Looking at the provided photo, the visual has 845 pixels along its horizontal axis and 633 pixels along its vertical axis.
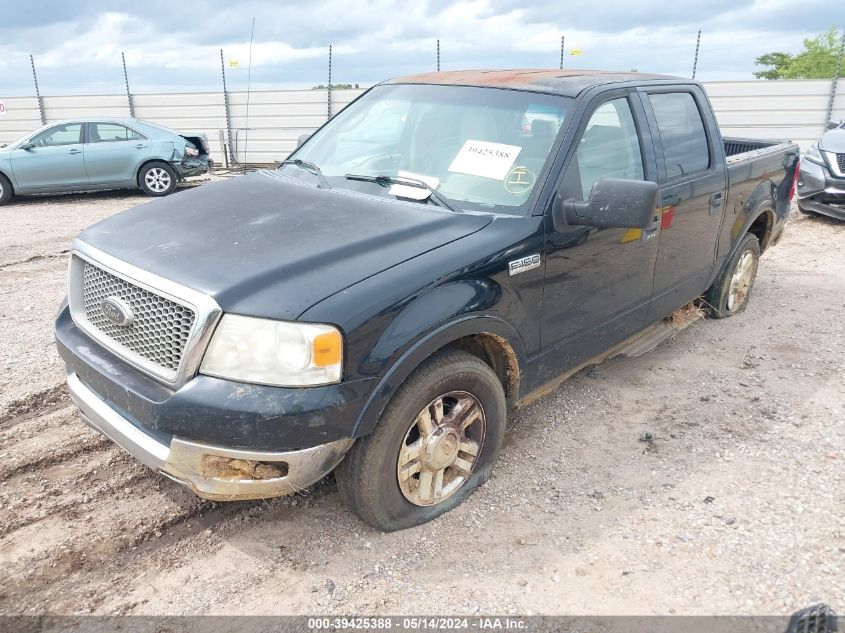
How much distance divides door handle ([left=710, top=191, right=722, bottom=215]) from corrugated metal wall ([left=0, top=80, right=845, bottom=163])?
12.0 meters

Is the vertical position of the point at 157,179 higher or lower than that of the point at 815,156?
lower

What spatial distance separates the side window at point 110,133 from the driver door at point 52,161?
195mm

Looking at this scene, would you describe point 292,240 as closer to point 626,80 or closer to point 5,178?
point 626,80

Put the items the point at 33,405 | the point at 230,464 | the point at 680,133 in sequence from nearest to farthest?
1. the point at 230,464
2. the point at 33,405
3. the point at 680,133

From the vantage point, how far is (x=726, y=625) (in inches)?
95.8

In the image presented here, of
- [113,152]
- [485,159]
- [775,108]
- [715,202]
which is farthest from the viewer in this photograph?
[775,108]

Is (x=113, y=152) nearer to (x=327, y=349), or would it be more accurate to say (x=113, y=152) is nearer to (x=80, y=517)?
(x=80, y=517)

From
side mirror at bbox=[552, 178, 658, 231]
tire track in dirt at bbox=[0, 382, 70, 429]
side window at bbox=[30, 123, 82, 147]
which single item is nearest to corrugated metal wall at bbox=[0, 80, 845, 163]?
side window at bbox=[30, 123, 82, 147]

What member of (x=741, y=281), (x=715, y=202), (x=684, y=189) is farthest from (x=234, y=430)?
(x=741, y=281)

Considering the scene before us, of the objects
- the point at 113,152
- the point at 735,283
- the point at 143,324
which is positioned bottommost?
the point at 735,283

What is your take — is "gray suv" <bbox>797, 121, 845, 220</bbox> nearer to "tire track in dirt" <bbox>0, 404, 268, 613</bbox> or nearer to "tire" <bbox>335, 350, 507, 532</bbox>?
"tire" <bbox>335, 350, 507, 532</bbox>

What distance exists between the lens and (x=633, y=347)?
4281 mm

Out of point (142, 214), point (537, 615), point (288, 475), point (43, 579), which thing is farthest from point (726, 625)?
point (142, 214)

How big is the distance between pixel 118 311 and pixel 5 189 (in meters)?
10.7
